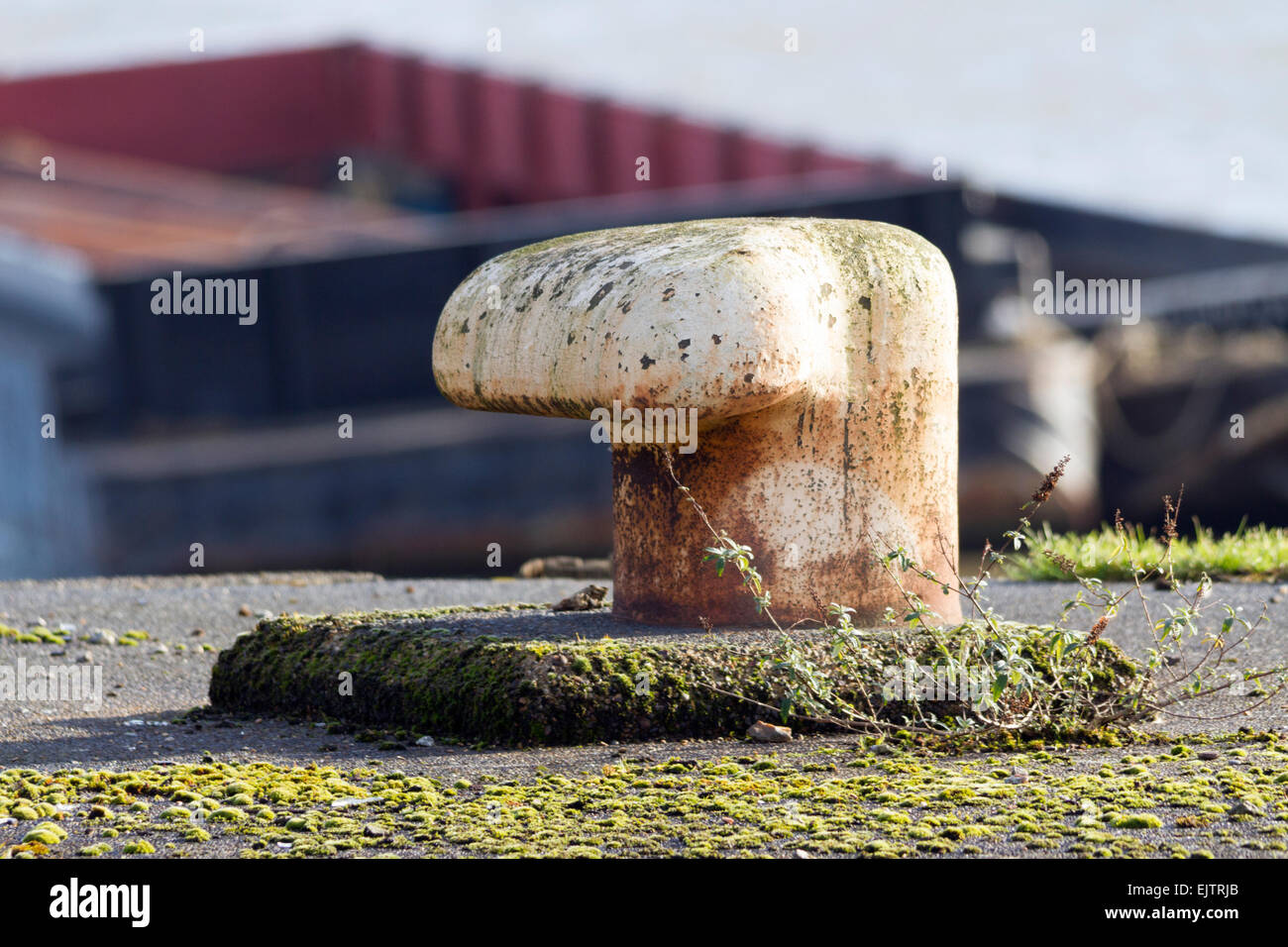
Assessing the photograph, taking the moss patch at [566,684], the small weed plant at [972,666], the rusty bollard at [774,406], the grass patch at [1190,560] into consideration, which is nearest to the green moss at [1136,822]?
the small weed plant at [972,666]

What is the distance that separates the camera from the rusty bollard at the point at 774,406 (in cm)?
433

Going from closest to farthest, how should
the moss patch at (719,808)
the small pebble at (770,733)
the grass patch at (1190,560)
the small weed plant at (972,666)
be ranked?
1. the moss patch at (719,808)
2. the small weed plant at (972,666)
3. the small pebble at (770,733)
4. the grass patch at (1190,560)

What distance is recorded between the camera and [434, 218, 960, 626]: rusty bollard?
4.33 meters

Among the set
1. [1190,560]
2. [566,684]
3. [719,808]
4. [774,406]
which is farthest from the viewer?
[1190,560]

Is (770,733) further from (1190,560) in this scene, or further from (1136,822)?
(1190,560)

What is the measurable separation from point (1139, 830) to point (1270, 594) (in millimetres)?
4055

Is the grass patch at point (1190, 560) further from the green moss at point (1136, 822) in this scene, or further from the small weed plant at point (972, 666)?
the green moss at point (1136, 822)

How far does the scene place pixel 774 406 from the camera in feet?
15.0

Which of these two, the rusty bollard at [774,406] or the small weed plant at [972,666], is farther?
the rusty bollard at [774,406]

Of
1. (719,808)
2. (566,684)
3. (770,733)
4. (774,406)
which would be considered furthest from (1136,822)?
(774,406)

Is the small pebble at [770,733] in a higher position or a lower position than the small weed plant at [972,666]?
Answer: lower

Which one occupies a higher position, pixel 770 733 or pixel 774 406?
pixel 774 406

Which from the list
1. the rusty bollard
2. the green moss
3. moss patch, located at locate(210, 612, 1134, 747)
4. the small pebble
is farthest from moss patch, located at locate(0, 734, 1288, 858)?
the rusty bollard

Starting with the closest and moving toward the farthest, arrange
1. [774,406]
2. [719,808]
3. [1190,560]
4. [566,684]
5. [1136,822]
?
[1136,822], [719,808], [566,684], [774,406], [1190,560]
